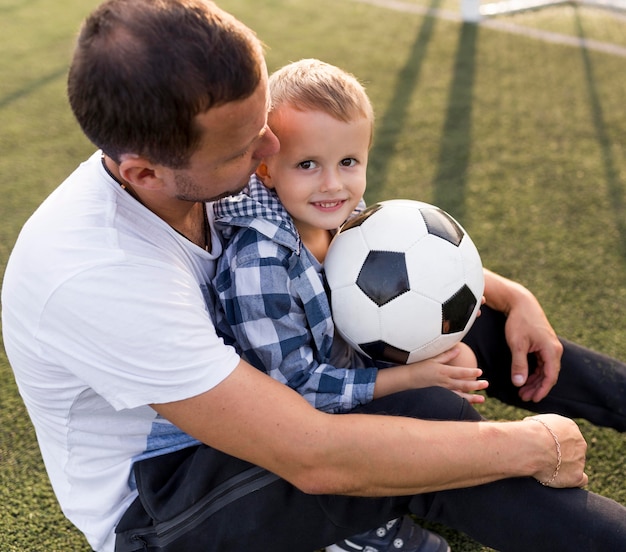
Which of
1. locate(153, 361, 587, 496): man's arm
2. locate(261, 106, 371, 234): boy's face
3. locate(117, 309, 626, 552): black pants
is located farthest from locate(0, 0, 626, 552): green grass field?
locate(261, 106, 371, 234): boy's face

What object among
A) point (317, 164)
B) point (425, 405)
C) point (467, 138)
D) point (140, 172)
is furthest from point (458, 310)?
point (467, 138)

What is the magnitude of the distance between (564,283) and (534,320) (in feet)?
3.55

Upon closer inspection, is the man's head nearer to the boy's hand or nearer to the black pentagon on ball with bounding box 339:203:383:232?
the black pentagon on ball with bounding box 339:203:383:232

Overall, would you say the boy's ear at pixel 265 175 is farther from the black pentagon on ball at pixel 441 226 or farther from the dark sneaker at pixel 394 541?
the dark sneaker at pixel 394 541

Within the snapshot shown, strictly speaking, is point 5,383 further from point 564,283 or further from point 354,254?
point 564,283

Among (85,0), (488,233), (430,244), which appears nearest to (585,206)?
(488,233)

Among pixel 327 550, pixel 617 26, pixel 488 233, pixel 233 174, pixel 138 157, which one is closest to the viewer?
pixel 138 157

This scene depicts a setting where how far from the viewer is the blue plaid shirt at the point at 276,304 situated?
6.02 feet

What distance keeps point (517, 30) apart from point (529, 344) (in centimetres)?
470

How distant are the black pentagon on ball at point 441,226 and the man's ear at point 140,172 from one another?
801mm

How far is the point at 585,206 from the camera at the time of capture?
3.82 meters

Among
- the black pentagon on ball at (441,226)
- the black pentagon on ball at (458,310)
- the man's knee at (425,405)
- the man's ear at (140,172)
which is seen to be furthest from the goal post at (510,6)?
the man's ear at (140,172)

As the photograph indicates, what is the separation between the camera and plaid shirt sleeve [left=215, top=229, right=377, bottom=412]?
183 centimetres

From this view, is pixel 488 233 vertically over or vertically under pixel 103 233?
under
